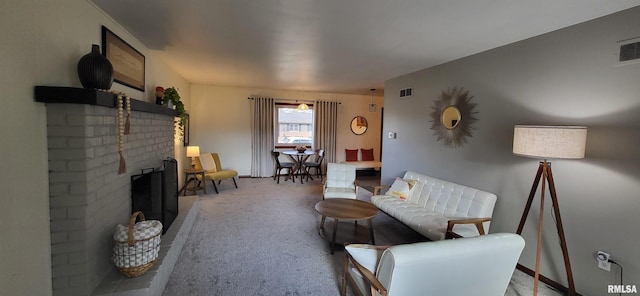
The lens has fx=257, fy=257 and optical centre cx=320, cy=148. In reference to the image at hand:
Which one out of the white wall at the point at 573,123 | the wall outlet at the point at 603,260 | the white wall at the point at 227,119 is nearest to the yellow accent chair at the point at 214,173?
the white wall at the point at 227,119

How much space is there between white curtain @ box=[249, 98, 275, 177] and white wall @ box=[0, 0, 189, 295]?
485 cm

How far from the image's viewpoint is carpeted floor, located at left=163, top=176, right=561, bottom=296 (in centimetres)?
225

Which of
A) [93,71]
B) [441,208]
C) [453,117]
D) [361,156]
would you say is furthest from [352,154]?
[93,71]

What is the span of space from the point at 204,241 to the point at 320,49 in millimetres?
2706

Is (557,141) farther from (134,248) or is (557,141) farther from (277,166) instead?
(277,166)

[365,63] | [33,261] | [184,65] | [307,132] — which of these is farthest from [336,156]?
[33,261]

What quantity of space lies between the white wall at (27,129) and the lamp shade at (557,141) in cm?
346

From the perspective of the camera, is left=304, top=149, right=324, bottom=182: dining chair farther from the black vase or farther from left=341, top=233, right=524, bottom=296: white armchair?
the black vase

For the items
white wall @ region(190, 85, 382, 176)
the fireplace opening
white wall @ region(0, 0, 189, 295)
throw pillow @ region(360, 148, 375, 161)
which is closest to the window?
white wall @ region(190, 85, 382, 176)

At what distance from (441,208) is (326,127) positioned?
4.45 meters

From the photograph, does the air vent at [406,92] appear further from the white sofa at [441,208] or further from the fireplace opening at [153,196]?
the fireplace opening at [153,196]

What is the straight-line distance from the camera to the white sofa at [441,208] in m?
2.68

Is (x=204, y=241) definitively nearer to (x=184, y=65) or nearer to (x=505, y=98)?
(x=184, y=65)

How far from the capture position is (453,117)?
11.7 feet
